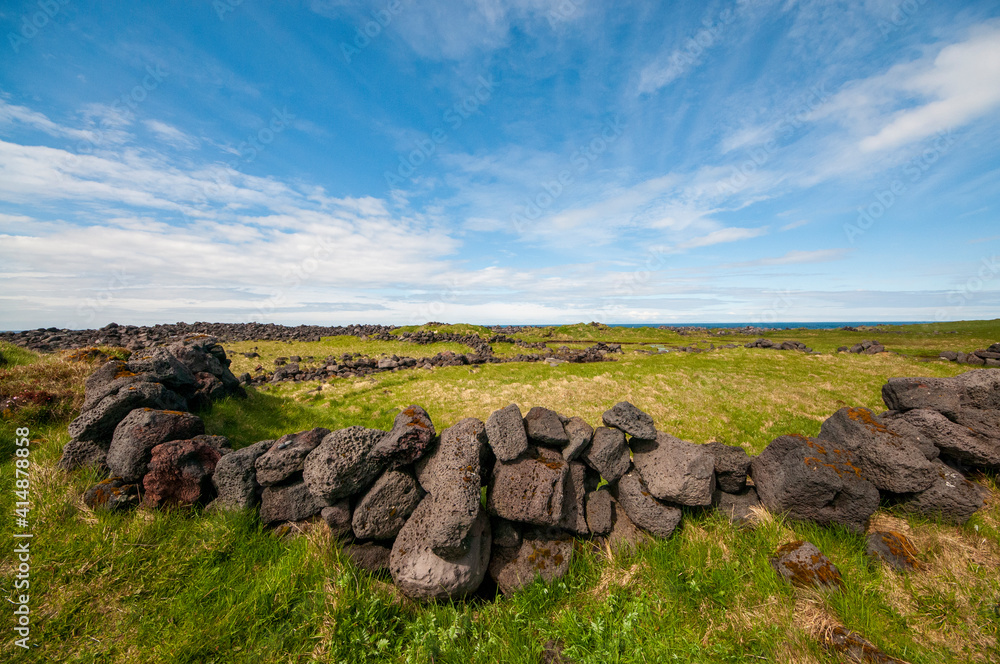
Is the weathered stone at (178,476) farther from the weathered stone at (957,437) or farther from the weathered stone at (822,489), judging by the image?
the weathered stone at (957,437)

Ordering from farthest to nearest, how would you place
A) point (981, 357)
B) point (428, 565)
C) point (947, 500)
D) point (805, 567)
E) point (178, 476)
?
point (981, 357) < point (178, 476) < point (947, 500) < point (428, 565) < point (805, 567)

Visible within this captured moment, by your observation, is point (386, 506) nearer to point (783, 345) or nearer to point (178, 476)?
point (178, 476)

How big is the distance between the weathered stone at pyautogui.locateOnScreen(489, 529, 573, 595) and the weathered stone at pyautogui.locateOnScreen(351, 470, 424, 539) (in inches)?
63.6

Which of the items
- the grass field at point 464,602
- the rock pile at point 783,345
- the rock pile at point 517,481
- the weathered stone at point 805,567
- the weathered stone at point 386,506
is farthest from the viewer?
the rock pile at point 783,345

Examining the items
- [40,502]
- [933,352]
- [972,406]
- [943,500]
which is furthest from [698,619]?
[933,352]

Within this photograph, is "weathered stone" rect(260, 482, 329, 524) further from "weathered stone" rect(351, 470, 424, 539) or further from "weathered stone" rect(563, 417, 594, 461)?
"weathered stone" rect(563, 417, 594, 461)

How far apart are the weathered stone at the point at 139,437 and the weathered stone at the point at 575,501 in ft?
24.6

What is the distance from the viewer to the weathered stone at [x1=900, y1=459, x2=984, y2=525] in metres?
5.82

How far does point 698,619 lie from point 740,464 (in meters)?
2.97

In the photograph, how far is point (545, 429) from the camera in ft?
19.8

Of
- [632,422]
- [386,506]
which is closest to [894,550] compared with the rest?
[632,422]

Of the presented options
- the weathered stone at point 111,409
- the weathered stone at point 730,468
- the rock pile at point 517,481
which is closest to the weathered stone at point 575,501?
the rock pile at point 517,481

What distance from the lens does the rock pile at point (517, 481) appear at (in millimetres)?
5352

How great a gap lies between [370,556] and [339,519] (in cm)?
78
